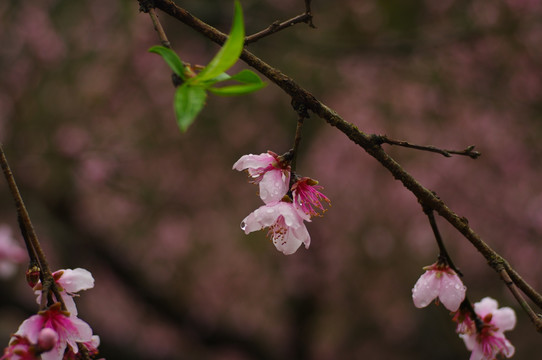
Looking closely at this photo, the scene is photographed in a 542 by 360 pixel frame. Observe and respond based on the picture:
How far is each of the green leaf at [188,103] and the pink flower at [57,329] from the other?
0.41 m

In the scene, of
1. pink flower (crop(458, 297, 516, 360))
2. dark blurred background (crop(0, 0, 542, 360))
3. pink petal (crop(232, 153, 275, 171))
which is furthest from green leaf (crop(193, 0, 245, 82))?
dark blurred background (crop(0, 0, 542, 360))

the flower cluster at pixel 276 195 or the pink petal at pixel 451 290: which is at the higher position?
the flower cluster at pixel 276 195

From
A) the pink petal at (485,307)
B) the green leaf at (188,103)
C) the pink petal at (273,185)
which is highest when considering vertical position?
the pink petal at (273,185)

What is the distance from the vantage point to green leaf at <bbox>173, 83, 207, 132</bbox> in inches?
26.4

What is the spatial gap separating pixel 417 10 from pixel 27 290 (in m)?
4.96

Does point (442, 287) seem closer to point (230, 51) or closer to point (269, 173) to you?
point (269, 173)

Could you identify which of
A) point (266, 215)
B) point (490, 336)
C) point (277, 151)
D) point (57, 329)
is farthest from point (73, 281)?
point (277, 151)

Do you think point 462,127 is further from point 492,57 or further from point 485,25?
point 485,25

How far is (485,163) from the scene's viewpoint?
5.07m

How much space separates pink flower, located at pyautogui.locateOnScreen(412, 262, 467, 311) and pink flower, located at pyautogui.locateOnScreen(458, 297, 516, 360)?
10 cm

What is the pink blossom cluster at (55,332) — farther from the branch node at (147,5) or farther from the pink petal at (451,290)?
the pink petal at (451,290)

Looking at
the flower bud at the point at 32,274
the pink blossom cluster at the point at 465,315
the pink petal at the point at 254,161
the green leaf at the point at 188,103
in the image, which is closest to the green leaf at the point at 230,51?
the green leaf at the point at 188,103

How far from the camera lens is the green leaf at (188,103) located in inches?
26.4

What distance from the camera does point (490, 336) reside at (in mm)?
1145
